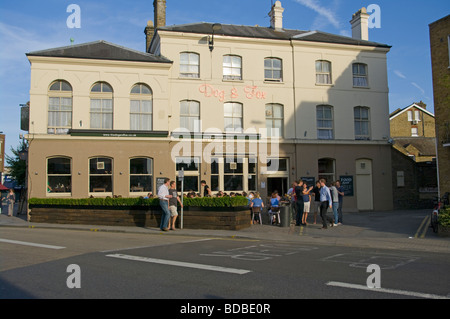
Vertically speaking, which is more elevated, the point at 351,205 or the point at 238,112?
the point at 238,112

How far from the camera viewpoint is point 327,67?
86.2 ft

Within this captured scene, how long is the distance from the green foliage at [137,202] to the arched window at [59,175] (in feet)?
8.83

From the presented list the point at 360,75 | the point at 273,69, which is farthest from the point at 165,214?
the point at 360,75

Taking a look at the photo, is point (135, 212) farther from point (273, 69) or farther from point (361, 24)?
point (361, 24)

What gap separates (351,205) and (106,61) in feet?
56.5

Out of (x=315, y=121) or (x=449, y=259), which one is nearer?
(x=449, y=259)

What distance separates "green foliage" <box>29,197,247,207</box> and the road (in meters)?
3.67

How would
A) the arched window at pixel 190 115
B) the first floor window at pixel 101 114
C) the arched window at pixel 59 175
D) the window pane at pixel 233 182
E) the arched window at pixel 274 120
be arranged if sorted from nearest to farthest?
the arched window at pixel 59 175
the first floor window at pixel 101 114
the arched window at pixel 190 115
the window pane at pixel 233 182
the arched window at pixel 274 120

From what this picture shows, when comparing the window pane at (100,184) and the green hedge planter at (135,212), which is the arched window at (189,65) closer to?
the window pane at (100,184)

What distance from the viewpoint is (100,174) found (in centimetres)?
2194

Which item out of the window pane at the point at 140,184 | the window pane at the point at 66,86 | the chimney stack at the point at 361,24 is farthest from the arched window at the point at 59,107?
the chimney stack at the point at 361,24

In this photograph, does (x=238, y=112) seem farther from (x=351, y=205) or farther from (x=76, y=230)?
(x=76, y=230)

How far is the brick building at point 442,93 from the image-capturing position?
1906 centimetres
